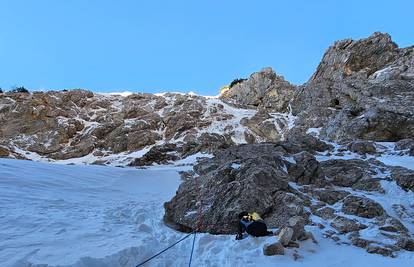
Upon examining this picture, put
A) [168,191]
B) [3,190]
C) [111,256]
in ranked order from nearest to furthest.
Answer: [111,256], [3,190], [168,191]

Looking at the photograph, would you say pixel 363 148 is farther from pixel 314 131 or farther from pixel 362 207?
pixel 314 131

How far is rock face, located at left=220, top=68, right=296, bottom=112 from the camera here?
192ft

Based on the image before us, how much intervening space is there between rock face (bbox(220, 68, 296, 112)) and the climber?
1795 inches

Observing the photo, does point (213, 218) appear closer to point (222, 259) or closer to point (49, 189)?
point (222, 259)

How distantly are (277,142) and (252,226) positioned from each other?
11.8 meters

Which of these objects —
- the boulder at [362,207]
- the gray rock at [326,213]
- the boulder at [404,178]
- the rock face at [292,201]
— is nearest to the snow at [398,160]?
the rock face at [292,201]

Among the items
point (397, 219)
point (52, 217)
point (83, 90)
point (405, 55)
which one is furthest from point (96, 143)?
point (397, 219)

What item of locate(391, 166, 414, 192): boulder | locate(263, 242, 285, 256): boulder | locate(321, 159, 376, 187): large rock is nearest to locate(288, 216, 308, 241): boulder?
locate(263, 242, 285, 256): boulder

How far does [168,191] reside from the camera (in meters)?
19.1

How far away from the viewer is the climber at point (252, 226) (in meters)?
9.91

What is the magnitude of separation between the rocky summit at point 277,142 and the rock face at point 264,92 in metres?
0.23

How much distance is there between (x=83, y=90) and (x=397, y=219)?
59.4 m

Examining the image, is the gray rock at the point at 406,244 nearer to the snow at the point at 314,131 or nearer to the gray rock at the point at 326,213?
the gray rock at the point at 326,213

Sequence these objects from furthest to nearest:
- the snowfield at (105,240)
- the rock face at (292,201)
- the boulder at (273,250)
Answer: the rock face at (292,201)
the boulder at (273,250)
the snowfield at (105,240)
